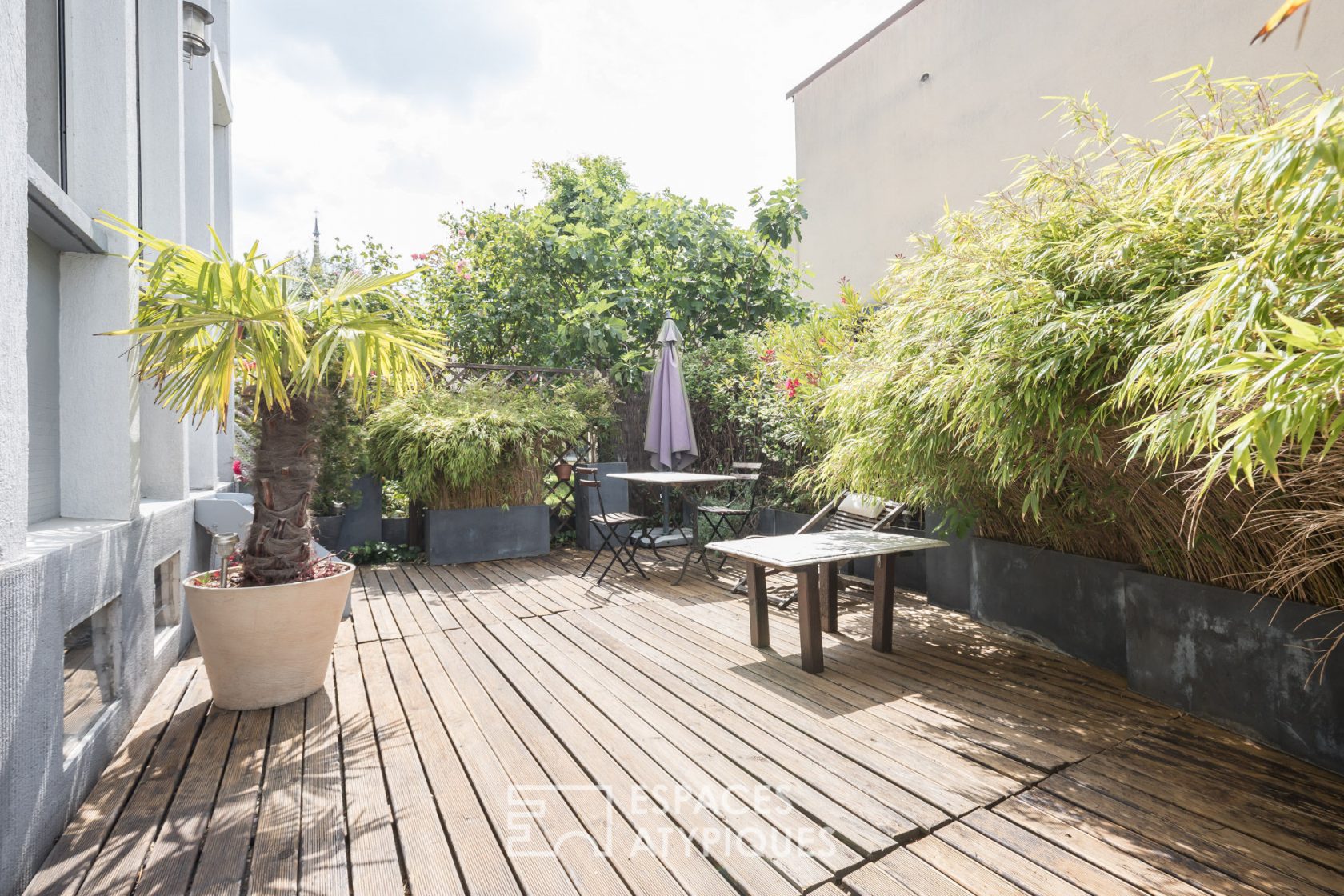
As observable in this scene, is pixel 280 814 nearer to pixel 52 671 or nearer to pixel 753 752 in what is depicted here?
pixel 52 671

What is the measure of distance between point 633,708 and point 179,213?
345 cm

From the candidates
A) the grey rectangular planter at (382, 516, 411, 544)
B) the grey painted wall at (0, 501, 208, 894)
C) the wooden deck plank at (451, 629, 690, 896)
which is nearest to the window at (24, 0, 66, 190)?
the grey painted wall at (0, 501, 208, 894)

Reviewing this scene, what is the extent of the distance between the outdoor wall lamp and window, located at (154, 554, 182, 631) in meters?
2.92

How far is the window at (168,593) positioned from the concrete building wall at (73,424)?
19 millimetres

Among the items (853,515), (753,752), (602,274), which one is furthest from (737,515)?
(753,752)

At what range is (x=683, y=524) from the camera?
7762mm

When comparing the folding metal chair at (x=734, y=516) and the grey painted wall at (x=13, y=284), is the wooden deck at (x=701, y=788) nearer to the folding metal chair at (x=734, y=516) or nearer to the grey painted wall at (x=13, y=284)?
the grey painted wall at (x=13, y=284)

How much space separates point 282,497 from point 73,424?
76 centimetres

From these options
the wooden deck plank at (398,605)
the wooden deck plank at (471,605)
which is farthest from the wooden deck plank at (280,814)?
the wooden deck plank at (471,605)

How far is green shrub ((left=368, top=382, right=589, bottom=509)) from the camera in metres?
6.02

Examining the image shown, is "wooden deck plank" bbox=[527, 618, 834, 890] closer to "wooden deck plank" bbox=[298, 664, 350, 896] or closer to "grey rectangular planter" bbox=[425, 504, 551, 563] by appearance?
"wooden deck plank" bbox=[298, 664, 350, 896]

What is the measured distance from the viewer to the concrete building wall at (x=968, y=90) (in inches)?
252

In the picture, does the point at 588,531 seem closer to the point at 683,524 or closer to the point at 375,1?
the point at 683,524

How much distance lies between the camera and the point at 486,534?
649 cm
